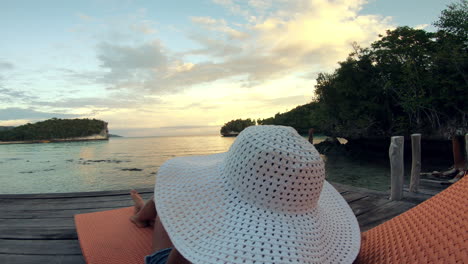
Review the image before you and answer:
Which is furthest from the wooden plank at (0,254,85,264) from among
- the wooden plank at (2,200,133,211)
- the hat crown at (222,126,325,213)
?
the hat crown at (222,126,325,213)

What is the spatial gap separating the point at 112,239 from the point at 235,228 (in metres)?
1.58

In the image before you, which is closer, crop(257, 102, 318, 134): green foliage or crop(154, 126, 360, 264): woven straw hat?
crop(154, 126, 360, 264): woven straw hat

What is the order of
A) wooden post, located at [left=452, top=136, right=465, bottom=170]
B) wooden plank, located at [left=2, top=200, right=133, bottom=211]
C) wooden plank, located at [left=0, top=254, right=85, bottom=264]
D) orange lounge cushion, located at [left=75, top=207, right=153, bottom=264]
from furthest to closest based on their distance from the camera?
wooden post, located at [left=452, top=136, right=465, bottom=170], wooden plank, located at [left=2, top=200, right=133, bottom=211], wooden plank, located at [left=0, top=254, right=85, bottom=264], orange lounge cushion, located at [left=75, top=207, right=153, bottom=264]

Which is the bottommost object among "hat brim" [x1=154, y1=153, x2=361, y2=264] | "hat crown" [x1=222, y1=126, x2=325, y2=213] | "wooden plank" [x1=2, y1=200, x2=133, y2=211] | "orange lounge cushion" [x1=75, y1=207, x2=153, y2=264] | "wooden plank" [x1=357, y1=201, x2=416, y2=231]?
"wooden plank" [x1=357, y1=201, x2=416, y2=231]

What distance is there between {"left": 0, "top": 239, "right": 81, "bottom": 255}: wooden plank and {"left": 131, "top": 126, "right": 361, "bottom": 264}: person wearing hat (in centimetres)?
151

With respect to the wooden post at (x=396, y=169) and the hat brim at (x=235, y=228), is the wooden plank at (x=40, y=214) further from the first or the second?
the wooden post at (x=396, y=169)

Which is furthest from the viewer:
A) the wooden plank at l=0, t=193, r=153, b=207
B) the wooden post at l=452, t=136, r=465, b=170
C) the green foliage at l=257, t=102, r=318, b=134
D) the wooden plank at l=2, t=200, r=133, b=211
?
the green foliage at l=257, t=102, r=318, b=134

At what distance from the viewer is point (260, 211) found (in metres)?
1.12

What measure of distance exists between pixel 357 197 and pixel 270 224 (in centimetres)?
384

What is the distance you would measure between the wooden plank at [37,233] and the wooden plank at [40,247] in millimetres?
82

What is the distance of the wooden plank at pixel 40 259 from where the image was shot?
198 cm

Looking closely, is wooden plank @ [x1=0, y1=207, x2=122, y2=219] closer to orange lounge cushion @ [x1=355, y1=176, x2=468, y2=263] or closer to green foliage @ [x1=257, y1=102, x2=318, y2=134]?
orange lounge cushion @ [x1=355, y1=176, x2=468, y2=263]

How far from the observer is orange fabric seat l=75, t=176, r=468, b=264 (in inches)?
47.3

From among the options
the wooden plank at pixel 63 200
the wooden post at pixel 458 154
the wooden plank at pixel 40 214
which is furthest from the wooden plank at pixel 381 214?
the wooden post at pixel 458 154
